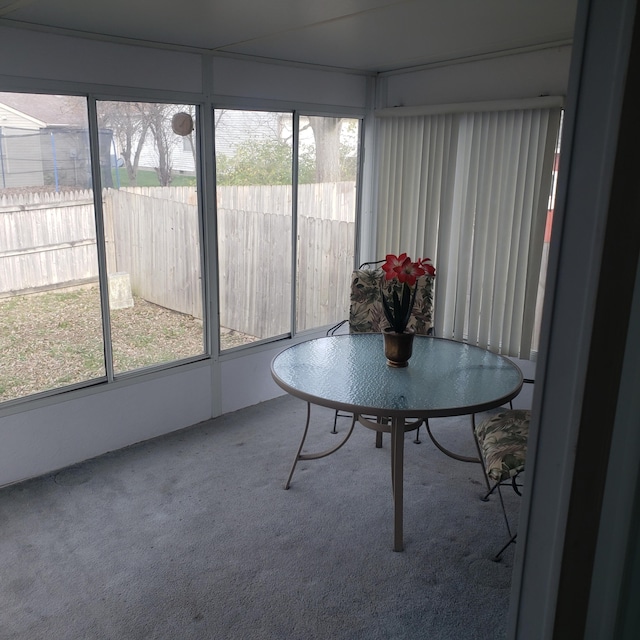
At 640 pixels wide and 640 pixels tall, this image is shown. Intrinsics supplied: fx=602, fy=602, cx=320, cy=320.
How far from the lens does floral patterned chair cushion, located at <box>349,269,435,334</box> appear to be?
434 cm

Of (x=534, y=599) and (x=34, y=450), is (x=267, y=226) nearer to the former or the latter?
(x=34, y=450)

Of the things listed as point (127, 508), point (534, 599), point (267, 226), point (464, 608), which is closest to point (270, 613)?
point (464, 608)

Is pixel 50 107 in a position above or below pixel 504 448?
above

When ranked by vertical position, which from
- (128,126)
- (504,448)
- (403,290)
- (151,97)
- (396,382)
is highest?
(151,97)

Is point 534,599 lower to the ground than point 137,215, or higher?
lower

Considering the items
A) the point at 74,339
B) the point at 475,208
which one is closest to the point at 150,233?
the point at 74,339

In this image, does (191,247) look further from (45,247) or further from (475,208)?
(475,208)

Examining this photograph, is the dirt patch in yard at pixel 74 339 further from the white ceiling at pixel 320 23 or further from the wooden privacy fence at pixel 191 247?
the white ceiling at pixel 320 23

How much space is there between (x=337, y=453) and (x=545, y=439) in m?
3.30

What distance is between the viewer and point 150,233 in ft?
12.9

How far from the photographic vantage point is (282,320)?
485 cm

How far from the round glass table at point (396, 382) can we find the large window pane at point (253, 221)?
992mm

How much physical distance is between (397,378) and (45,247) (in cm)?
212

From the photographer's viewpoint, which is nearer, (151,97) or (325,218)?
(151,97)
